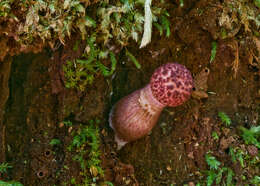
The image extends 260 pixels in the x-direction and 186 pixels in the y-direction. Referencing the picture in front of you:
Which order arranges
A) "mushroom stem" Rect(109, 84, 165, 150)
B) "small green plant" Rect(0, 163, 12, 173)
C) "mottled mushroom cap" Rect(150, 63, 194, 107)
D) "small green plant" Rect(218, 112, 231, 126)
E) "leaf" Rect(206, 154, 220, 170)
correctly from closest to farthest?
"mottled mushroom cap" Rect(150, 63, 194, 107) → "small green plant" Rect(0, 163, 12, 173) → "mushroom stem" Rect(109, 84, 165, 150) → "leaf" Rect(206, 154, 220, 170) → "small green plant" Rect(218, 112, 231, 126)

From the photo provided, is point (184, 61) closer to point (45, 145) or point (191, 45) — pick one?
point (191, 45)

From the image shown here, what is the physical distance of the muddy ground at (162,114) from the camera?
290 centimetres

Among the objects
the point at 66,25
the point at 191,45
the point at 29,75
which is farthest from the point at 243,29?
the point at 29,75

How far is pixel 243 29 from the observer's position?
3396 mm

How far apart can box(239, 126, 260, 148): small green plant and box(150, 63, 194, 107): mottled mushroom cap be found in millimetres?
1183

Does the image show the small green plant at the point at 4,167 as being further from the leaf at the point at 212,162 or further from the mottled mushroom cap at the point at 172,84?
the leaf at the point at 212,162

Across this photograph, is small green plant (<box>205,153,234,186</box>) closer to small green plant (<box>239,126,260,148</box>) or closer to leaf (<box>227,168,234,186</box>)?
leaf (<box>227,168,234,186</box>)

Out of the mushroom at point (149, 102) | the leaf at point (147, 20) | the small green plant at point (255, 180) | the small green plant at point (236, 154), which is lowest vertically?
the small green plant at point (255, 180)

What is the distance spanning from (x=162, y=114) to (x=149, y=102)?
1.91 ft

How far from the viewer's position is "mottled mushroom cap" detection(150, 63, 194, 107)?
269 centimetres

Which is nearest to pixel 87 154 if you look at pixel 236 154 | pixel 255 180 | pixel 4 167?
pixel 4 167

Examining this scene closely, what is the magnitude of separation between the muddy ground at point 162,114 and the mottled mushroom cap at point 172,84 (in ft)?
2.31

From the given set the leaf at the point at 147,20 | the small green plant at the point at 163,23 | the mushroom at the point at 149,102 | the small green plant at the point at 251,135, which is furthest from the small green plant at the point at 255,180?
the leaf at the point at 147,20

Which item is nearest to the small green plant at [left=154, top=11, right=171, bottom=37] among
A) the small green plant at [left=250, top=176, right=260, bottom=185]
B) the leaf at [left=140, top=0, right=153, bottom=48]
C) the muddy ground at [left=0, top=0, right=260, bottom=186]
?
the muddy ground at [left=0, top=0, right=260, bottom=186]
